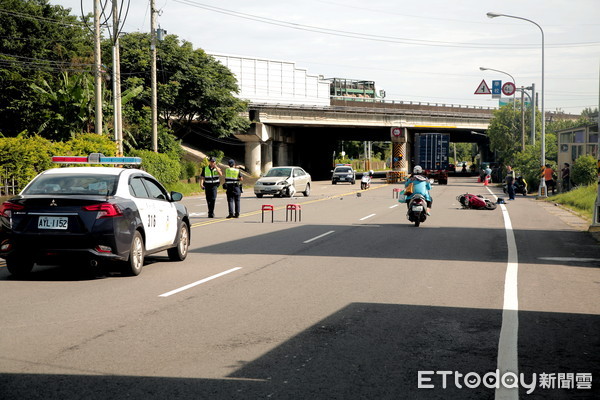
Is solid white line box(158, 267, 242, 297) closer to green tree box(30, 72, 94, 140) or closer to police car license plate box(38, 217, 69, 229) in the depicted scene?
police car license plate box(38, 217, 69, 229)

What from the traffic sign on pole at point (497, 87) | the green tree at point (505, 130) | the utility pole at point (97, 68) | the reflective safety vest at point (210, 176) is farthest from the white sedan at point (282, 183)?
the traffic sign on pole at point (497, 87)

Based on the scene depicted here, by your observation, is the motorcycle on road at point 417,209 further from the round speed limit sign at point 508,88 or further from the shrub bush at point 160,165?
the round speed limit sign at point 508,88

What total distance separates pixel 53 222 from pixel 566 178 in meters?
36.5

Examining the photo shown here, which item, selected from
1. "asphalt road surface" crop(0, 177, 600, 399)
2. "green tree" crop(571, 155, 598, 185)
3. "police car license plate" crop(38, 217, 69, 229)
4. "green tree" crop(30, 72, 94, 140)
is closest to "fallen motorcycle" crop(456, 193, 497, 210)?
"green tree" crop(571, 155, 598, 185)

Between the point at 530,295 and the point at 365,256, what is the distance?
14.8 feet

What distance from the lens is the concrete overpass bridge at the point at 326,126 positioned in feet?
230

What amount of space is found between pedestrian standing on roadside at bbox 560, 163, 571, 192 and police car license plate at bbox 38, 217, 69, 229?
36.3 m

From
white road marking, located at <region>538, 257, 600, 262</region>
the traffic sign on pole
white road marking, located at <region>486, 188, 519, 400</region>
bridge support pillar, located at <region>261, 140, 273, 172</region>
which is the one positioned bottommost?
white road marking, located at <region>538, 257, 600, 262</region>

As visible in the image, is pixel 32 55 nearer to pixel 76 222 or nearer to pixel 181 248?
pixel 181 248

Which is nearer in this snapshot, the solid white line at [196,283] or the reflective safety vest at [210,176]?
the solid white line at [196,283]

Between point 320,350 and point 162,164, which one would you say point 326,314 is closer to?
point 320,350

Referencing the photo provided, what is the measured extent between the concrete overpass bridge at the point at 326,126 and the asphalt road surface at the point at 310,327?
55.7 metres

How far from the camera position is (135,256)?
11070 mm

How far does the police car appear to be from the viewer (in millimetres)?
10266
